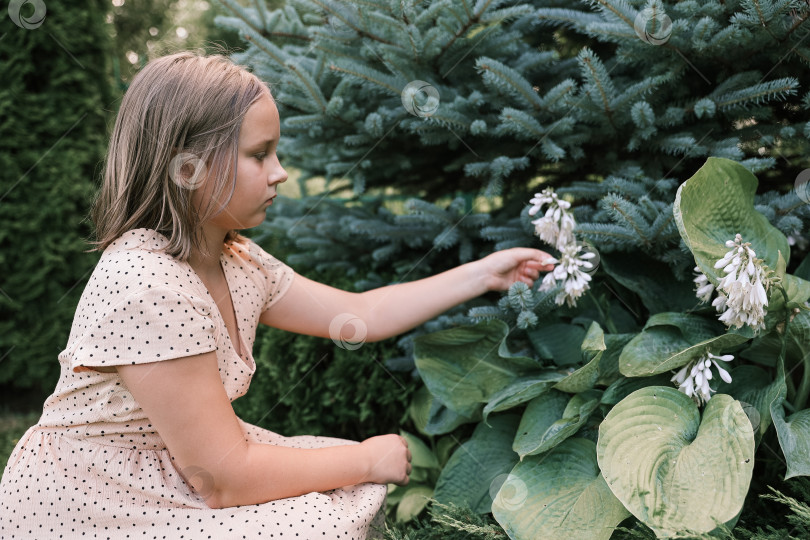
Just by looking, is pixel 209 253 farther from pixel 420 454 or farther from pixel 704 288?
pixel 704 288

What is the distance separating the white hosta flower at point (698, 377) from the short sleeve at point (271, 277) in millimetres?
986

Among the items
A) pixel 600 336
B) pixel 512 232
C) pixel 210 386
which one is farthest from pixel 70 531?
pixel 512 232

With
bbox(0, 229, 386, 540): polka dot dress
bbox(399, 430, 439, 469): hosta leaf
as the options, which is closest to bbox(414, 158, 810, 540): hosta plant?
bbox(399, 430, 439, 469): hosta leaf

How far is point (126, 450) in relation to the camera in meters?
1.40

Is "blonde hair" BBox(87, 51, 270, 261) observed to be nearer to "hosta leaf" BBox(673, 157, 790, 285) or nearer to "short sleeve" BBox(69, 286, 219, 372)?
"short sleeve" BBox(69, 286, 219, 372)

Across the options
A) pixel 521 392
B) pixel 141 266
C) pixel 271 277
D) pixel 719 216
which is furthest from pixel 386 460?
pixel 719 216

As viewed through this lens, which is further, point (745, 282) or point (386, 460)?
point (386, 460)

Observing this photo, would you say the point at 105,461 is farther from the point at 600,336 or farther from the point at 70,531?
the point at 600,336

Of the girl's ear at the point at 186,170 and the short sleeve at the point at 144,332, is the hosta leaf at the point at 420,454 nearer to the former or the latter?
the short sleeve at the point at 144,332

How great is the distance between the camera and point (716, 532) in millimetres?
1307

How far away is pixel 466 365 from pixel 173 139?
963mm

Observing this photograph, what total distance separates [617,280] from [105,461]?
4.26 ft

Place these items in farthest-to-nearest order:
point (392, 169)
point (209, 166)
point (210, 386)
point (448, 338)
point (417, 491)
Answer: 1. point (392, 169)
2. point (417, 491)
3. point (448, 338)
4. point (209, 166)
5. point (210, 386)

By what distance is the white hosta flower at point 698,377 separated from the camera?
4.68ft
